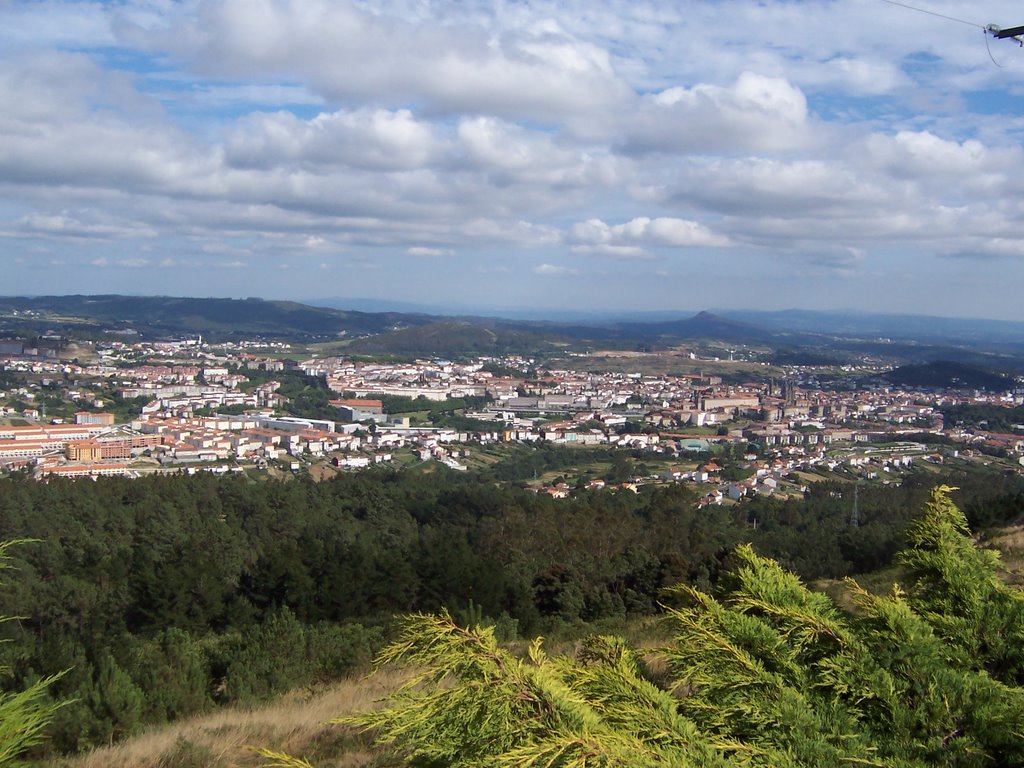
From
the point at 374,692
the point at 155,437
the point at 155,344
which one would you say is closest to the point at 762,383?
the point at 155,437

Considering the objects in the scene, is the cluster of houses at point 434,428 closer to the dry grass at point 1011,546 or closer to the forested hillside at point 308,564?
the forested hillside at point 308,564

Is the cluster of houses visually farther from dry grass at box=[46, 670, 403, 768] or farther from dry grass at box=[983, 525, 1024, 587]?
dry grass at box=[46, 670, 403, 768]

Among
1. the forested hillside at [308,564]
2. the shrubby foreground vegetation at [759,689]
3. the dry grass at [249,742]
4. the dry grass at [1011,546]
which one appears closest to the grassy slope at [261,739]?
the dry grass at [249,742]

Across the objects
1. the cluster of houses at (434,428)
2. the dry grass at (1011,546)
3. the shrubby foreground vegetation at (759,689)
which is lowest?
the cluster of houses at (434,428)

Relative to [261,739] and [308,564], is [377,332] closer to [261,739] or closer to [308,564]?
[308,564]

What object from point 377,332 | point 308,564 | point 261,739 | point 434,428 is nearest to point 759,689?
point 261,739

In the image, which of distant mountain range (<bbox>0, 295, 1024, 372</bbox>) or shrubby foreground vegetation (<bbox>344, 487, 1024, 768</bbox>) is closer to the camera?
shrubby foreground vegetation (<bbox>344, 487, 1024, 768</bbox>)

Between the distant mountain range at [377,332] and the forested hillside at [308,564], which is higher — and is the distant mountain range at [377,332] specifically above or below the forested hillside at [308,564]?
above

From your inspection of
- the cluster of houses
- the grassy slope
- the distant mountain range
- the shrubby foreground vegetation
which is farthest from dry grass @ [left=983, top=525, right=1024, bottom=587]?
the distant mountain range
